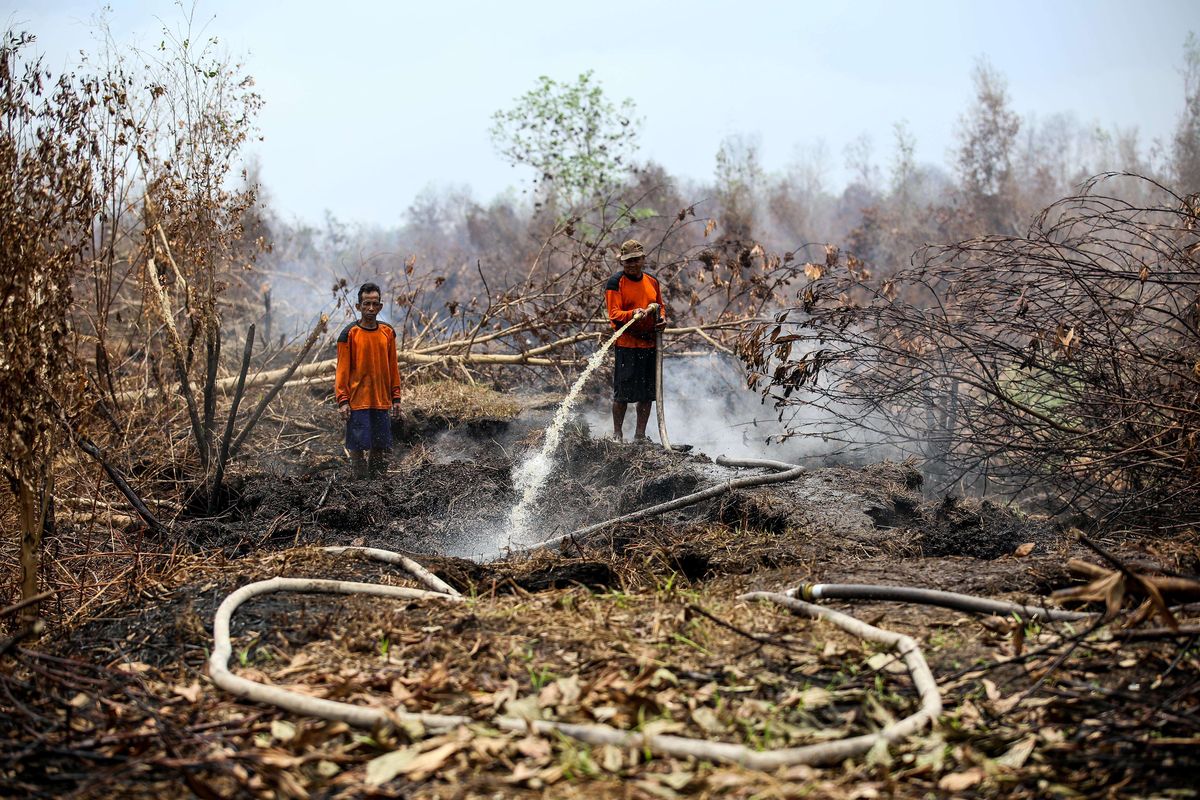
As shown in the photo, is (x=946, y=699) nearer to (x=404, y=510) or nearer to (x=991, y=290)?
(x=991, y=290)

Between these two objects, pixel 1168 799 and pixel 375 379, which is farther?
pixel 375 379

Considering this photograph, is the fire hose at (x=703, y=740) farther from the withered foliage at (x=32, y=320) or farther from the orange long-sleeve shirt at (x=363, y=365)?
the orange long-sleeve shirt at (x=363, y=365)

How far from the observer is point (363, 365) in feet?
25.8

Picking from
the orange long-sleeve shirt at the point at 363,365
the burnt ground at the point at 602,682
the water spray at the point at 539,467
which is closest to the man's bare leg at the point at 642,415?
the water spray at the point at 539,467

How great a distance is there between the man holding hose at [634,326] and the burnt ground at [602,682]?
335cm

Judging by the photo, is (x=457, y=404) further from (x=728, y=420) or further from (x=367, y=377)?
(x=728, y=420)

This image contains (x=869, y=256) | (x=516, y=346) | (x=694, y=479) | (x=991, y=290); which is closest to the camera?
(x=991, y=290)

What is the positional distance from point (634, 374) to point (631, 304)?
2.07ft

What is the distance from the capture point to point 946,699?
296 cm

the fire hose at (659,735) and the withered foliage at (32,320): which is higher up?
the withered foliage at (32,320)

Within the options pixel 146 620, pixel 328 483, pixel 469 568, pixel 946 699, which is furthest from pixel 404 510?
pixel 946 699

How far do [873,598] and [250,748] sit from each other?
7.78 feet

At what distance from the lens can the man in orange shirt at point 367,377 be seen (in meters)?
7.84

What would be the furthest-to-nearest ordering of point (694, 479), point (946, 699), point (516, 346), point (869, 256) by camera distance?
1. point (869, 256)
2. point (516, 346)
3. point (694, 479)
4. point (946, 699)
